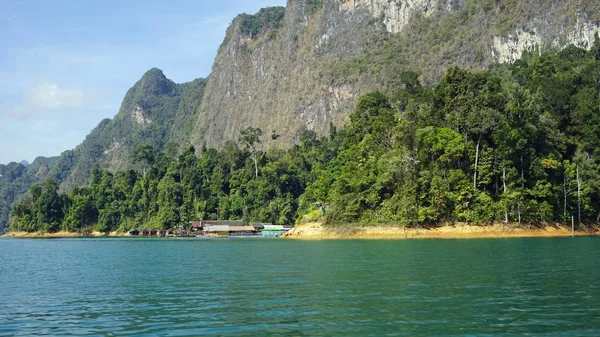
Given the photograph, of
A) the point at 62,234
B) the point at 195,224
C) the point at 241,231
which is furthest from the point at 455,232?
the point at 62,234

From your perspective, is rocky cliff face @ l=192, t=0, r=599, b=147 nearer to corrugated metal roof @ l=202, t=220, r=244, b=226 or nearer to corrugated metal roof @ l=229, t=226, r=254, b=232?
corrugated metal roof @ l=202, t=220, r=244, b=226

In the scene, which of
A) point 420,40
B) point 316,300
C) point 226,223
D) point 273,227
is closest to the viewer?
point 316,300

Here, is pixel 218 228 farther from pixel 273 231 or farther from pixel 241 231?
pixel 273 231

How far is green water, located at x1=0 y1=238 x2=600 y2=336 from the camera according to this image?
17.4 meters

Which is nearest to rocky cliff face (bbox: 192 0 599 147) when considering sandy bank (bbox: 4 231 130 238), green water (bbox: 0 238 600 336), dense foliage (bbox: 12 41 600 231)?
dense foliage (bbox: 12 41 600 231)

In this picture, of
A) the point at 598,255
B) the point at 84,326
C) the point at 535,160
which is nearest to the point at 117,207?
the point at 535,160

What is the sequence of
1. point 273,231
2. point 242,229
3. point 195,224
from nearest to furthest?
point 273,231, point 242,229, point 195,224

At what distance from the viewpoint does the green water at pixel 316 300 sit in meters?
17.4

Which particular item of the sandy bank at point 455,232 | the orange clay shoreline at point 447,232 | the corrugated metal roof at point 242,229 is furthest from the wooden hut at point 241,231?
the sandy bank at point 455,232

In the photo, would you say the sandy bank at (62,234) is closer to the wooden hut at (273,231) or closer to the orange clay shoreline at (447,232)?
the wooden hut at (273,231)

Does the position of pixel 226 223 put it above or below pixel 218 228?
above

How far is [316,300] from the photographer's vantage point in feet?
73.9

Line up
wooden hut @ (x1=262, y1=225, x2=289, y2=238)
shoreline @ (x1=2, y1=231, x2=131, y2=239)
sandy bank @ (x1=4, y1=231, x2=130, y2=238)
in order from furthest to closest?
sandy bank @ (x1=4, y1=231, x2=130, y2=238) < shoreline @ (x1=2, y1=231, x2=131, y2=239) < wooden hut @ (x1=262, y1=225, x2=289, y2=238)

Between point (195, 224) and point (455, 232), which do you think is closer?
point (455, 232)
